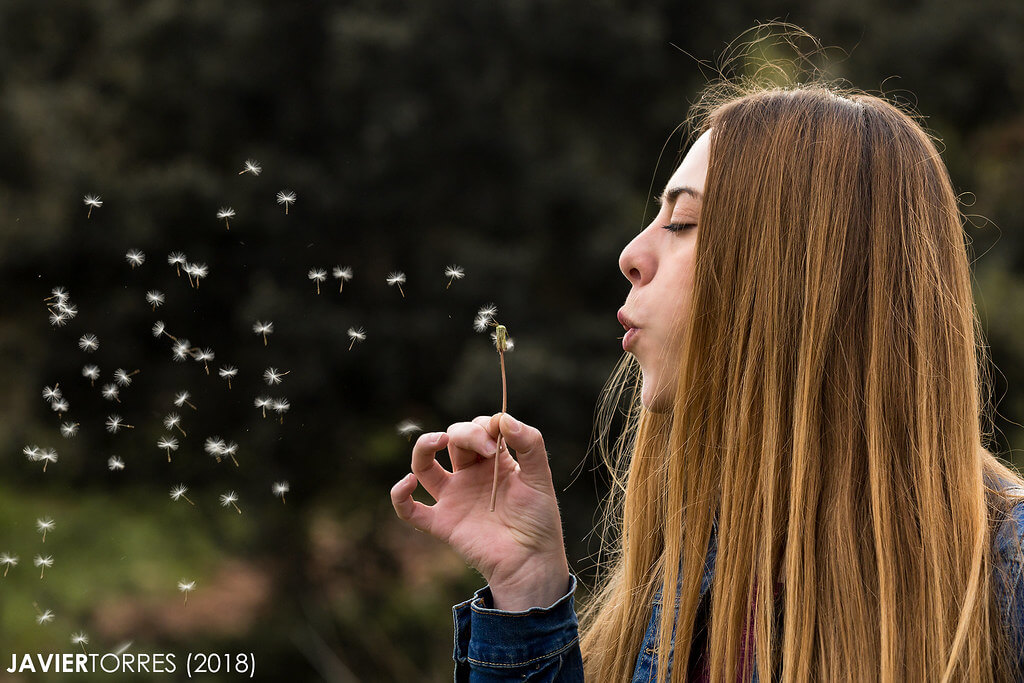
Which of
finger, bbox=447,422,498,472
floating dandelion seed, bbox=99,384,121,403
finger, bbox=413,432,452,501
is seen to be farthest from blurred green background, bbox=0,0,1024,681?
finger, bbox=447,422,498,472

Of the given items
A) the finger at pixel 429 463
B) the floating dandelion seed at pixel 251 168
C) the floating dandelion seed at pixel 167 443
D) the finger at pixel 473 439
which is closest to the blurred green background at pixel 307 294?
the floating dandelion seed at pixel 251 168

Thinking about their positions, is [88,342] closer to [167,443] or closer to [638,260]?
[167,443]

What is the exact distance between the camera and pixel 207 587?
211 inches

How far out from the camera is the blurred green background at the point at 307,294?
478 centimetres

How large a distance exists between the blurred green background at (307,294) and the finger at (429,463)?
3.05 metres

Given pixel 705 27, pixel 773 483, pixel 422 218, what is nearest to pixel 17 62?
pixel 422 218

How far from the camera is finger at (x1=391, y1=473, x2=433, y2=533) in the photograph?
1.54 m

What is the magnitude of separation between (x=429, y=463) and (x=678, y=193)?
0.63m

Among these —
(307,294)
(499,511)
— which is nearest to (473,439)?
(499,511)

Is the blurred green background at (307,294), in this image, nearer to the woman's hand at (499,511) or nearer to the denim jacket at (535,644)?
the woman's hand at (499,511)

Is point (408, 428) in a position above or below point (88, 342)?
below

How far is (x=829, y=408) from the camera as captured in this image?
4.51ft

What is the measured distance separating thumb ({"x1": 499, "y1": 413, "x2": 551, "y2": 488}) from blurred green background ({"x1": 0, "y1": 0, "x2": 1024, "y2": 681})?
10.2 feet

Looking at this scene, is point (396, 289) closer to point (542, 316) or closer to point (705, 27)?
point (542, 316)
